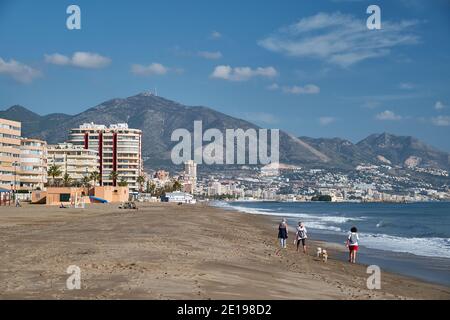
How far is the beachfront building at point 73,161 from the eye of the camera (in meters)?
152

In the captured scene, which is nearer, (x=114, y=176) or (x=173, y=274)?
(x=173, y=274)

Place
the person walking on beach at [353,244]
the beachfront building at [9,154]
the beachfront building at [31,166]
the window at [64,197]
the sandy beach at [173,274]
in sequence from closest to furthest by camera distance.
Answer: the sandy beach at [173,274]
the person walking on beach at [353,244]
the window at [64,197]
the beachfront building at [9,154]
the beachfront building at [31,166]

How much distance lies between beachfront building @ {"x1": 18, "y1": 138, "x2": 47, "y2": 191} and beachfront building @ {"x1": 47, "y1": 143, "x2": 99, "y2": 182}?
2760 centimetres

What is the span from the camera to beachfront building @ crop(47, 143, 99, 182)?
152375 millimetres

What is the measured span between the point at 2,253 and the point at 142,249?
497cm

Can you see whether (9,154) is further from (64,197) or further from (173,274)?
(173,274)

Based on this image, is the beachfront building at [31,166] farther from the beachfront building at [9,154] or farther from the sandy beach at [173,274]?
the sandy beach at [173,274]

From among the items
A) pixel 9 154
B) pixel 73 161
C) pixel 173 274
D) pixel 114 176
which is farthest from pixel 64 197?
pixel 173 274

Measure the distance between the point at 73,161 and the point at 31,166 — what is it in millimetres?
35772

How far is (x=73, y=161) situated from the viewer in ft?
508

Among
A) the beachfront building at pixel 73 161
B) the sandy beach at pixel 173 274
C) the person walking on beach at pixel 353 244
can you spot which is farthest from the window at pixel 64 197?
the person walking on beach at pixel 353 244

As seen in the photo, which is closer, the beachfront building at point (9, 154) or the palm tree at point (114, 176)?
the beachfront building at point (9, 154)

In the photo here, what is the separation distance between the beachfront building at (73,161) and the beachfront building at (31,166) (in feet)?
90.6

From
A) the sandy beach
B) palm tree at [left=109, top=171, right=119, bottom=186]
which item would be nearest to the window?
palm tree at [left=109, top=171, right=119, bottom=186]
